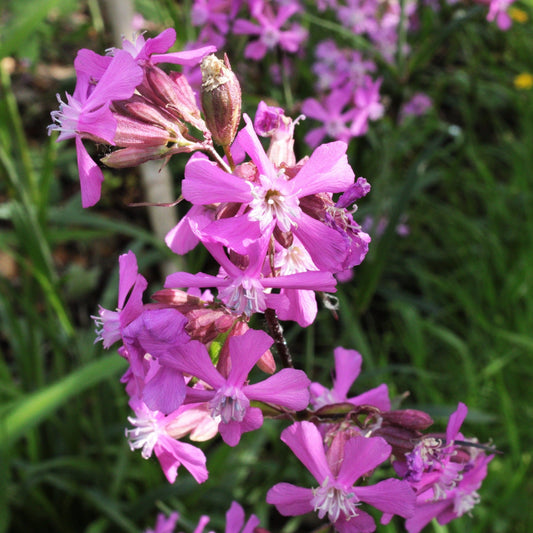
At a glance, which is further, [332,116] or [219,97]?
[332,116]

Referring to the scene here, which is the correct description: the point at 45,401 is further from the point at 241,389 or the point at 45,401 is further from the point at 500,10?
the point at 500,10

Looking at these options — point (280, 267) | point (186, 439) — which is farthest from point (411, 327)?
point (280, 267)

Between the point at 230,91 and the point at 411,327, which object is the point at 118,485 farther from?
the point at 230,91

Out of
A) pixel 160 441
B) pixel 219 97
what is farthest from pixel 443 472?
pixel 219 97

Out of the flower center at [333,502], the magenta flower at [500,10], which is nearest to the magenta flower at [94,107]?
the flower center at [333,502]

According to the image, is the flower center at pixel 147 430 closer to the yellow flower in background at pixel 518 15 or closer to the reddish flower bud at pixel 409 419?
the reddish flower bud at pixel 409 419

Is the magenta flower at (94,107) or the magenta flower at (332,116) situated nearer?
the magenta flower at (94,107)
